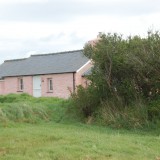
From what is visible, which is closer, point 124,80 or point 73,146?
point 73,146

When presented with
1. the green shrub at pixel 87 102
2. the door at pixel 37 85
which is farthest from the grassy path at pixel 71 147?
the door at pixel 37 85

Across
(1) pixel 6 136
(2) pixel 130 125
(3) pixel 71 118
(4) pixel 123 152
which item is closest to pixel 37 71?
(3) pixel 71 118

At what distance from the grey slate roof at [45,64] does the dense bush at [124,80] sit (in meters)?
16.6

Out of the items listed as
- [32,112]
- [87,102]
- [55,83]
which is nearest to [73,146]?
[32,112]

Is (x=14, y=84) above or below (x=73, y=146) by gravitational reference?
above

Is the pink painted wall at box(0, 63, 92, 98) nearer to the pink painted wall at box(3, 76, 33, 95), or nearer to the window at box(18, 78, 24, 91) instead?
the pink painted wall at box(3, 76, 33, 95)

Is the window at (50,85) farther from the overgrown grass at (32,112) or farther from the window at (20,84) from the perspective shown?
the overgrown grass at (32,112)

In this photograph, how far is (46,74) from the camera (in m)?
38.6

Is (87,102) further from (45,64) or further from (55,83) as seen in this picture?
(45,64)

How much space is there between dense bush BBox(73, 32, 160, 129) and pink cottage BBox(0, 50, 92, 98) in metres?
15.6

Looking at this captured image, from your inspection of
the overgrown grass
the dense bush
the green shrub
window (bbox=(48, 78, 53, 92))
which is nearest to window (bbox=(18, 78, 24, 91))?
→ window (bbox=(48, 78, 53, 92))

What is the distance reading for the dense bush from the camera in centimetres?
1680

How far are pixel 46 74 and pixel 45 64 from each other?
202cm

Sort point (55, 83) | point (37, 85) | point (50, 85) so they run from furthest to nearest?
point (37, 85) < point (50, 85) < point (55, 83)
